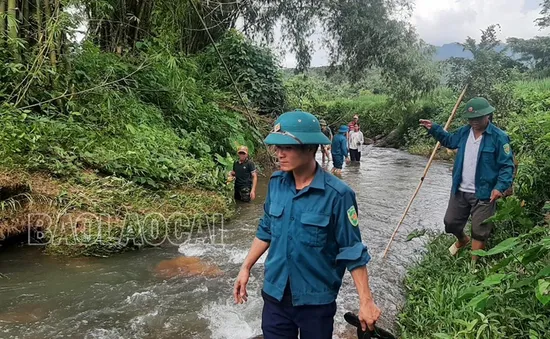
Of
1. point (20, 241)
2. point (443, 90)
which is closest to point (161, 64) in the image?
point (20, 241)

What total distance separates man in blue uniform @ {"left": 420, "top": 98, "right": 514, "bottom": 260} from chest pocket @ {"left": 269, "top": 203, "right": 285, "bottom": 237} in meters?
2.76

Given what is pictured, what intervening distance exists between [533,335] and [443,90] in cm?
1963

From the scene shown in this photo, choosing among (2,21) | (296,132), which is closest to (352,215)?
(296,132)

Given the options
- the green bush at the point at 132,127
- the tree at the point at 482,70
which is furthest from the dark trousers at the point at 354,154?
the tree at the point at 482,70

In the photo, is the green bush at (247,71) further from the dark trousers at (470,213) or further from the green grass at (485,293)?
the green grass at (485,293)

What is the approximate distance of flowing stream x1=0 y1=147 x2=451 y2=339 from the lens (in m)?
3.99

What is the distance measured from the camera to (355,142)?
14703 mm

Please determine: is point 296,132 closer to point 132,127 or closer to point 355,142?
point 132,127

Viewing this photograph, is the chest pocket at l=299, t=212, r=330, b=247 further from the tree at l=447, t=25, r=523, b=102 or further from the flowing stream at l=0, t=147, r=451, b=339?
the tree at l=447, t=25, r=523, b=102

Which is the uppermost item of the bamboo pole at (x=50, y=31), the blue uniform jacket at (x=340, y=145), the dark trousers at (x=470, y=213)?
the bamboo pole at (x=50, y=31)

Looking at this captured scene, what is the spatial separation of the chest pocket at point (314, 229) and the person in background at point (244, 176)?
19.7 ft

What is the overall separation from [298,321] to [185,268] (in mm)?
3239

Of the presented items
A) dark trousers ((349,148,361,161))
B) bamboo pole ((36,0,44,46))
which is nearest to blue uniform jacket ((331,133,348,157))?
dark trousers ((349,148,361,161))

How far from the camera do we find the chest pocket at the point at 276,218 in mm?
2455
